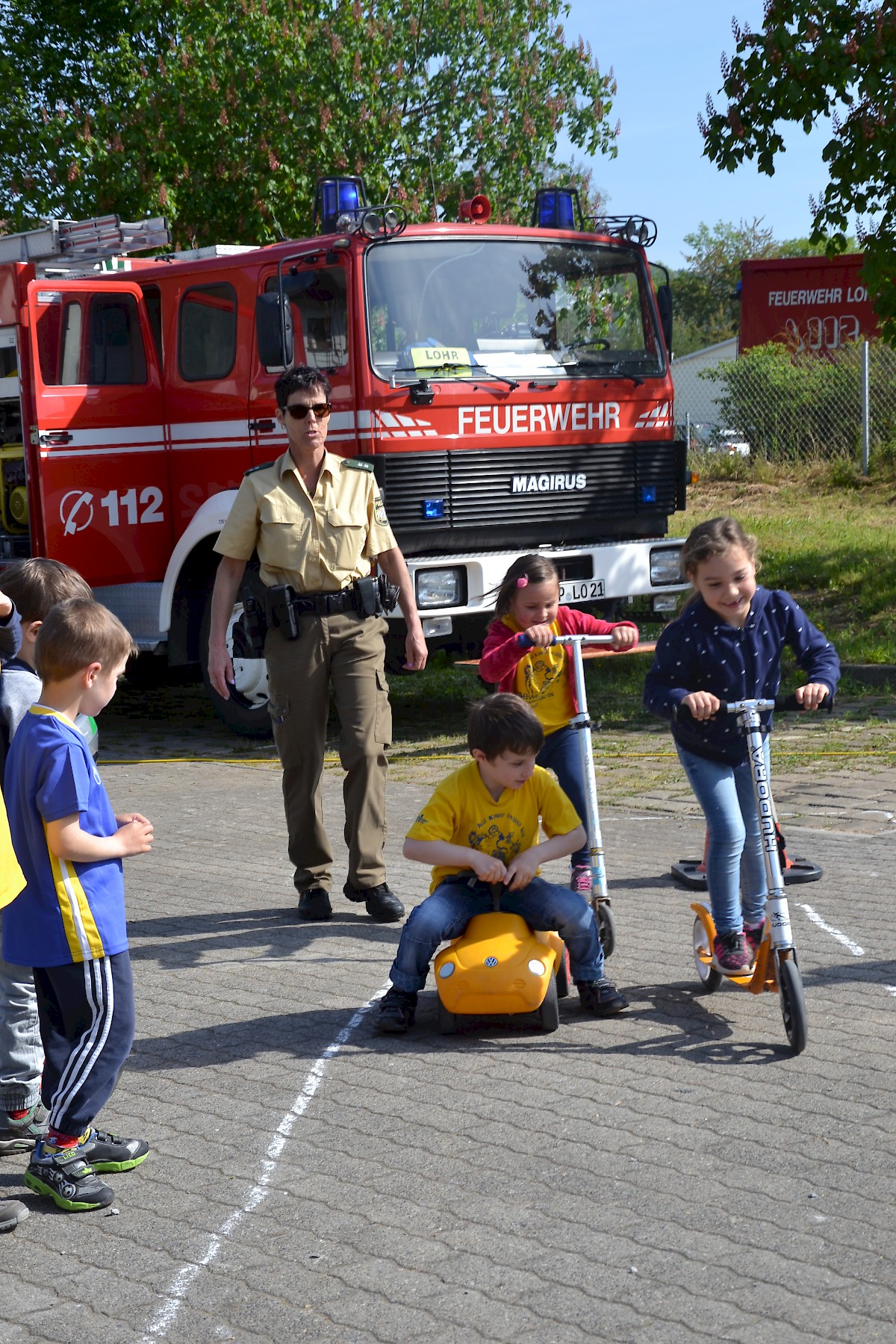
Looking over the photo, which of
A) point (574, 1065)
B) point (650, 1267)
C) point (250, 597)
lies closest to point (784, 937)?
Answer: point (574, 1065)

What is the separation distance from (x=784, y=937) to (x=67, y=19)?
20.4m

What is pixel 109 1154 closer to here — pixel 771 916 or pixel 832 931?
pixel 771 916

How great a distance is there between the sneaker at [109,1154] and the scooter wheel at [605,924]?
1.87 metres

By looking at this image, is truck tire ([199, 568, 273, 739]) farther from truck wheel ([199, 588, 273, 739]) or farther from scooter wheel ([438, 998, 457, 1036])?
scooter wheel ([438, 998, 457, 1036])

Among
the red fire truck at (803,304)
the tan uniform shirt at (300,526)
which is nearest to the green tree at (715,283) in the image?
the red fire truck at (803,304)

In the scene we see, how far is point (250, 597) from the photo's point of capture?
639 centimetres

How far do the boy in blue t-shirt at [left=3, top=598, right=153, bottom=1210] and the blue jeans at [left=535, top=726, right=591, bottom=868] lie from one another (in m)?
2.10

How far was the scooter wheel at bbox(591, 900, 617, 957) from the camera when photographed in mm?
5289

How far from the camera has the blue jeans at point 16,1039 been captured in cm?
414

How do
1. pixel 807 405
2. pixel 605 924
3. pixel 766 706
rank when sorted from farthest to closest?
pixel 807 405 → pixel 605 924 → pixel 766 706

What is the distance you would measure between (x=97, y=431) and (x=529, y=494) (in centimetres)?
291

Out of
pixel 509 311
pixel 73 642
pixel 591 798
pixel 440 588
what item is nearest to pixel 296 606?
pixel 591 798

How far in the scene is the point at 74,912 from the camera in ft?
12.1

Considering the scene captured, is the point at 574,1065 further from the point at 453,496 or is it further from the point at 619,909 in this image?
the point at 453,496
